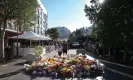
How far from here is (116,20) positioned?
926 inches

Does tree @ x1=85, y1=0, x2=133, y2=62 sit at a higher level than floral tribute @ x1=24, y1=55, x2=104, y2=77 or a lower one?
higher

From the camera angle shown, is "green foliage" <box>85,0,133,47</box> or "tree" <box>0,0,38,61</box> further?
"tree" <box>0,0,38,61</box>

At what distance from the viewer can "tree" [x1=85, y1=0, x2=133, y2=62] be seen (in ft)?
76.0

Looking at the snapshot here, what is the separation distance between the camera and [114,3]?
23.1m

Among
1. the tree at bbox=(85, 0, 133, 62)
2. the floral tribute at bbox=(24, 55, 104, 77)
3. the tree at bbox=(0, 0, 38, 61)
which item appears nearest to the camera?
the floral tribute at bbox=(24, 55, 104, 77)

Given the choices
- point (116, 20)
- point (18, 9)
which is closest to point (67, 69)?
point (116, 20)

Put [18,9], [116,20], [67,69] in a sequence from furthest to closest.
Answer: [18,9], [116,20], [67,69]

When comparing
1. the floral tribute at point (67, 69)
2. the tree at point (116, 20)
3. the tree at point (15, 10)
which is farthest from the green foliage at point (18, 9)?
the floral tribute at point (67, 69)

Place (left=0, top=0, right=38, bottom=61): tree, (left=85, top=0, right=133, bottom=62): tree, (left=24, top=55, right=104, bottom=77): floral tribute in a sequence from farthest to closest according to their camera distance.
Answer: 1. (left=0, top=0, right=38, bottom=61): tree
2. (left=85, top=0, right=133, bottom=62): tree
3. (left=24, top=55, right=104, bottom=77): floral tribute

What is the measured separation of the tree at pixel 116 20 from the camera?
2315 cm

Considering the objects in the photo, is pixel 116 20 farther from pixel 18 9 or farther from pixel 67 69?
pixel 67 69

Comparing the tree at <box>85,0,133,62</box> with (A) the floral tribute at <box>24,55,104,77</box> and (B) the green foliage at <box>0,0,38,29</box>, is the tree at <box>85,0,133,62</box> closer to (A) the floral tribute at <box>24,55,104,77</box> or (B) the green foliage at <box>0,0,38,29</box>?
(B) the green foliage at <box>0,0,38,29</box>

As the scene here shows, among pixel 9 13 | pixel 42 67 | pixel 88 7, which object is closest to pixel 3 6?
pixel 9 13

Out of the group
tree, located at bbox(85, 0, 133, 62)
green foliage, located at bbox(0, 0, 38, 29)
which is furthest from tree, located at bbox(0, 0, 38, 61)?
tree, located at bbox(85, 0, 133, 62)
